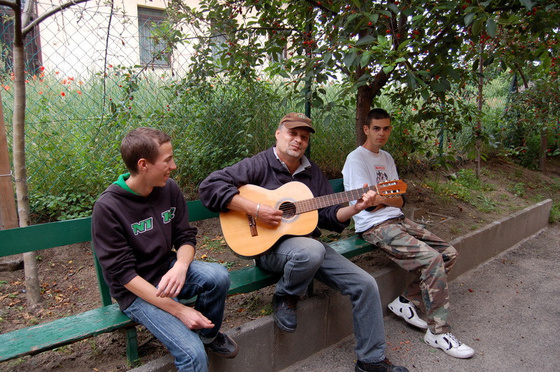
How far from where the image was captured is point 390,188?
8.68ft

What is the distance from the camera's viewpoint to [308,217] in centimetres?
246

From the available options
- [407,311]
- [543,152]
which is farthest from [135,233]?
[543,152]

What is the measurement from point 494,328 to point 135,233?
2.76 m

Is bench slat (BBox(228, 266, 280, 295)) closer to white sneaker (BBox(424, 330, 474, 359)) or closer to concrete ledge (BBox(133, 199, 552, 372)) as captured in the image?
concrete ledge (BBox(133, 199, 552, 372))

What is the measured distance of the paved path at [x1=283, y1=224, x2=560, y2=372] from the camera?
2.56m

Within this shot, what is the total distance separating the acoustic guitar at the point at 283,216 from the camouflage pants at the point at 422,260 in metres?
0.41

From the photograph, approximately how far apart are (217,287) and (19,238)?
101cm

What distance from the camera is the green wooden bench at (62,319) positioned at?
1671 mm

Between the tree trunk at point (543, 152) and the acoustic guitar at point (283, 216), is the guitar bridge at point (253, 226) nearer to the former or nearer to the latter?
the acoustic guitar at point (283, 216)

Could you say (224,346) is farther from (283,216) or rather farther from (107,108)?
(107,108)

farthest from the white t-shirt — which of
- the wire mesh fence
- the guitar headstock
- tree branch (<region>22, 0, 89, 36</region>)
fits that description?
tree branch (<region>22, 0, 89, 36</region>)

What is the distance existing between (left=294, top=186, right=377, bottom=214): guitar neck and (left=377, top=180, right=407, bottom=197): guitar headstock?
0.04m

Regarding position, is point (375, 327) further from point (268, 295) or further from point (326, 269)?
point (268, 295)

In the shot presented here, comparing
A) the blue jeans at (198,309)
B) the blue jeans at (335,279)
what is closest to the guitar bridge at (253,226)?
the blue jeans at (335,279)
